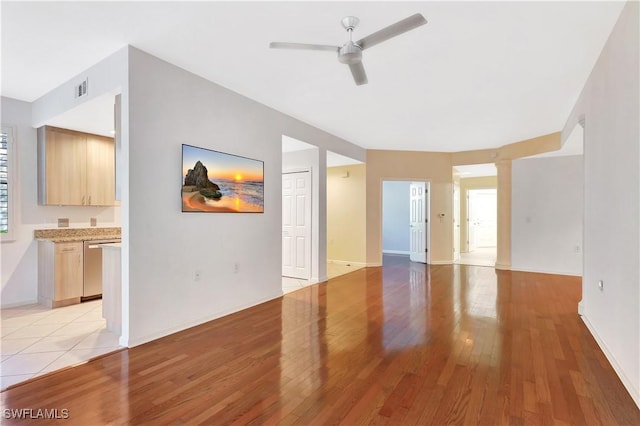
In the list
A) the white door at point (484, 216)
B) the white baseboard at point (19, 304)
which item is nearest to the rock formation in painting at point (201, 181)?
the white baseboard at point (19, 304)

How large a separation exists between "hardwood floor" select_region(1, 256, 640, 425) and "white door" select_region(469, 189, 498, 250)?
7.91 meters

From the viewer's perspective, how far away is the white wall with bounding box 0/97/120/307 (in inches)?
161

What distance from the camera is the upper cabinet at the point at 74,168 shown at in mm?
4234

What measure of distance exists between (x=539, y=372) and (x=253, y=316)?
2740 mm

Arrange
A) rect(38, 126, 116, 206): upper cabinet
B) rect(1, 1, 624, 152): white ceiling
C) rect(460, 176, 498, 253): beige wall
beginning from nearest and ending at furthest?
rect(1, 1, 624, 152): white ceiling → rect(38, 126, 116, 206): upper cabinet → rect(460, 176, 498, 253): beige wall

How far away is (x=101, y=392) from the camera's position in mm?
2148

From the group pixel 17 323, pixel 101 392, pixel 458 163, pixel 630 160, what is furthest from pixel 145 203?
pixel 458 163

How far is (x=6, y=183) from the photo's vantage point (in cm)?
407

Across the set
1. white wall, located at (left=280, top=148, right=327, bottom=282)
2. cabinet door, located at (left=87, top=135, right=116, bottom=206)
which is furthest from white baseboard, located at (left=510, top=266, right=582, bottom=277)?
cabinet door, located at (left=87, top=135, right=116, bottom=206)

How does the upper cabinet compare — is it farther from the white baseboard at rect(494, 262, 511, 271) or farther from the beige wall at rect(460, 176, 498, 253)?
the beige wall at rect(460, 176, 498, 253)

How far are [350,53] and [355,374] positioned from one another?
2.38 meters

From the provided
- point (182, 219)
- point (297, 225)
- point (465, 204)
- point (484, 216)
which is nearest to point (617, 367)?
point (182, 219)

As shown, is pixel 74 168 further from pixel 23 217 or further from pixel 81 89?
pixel 81 89

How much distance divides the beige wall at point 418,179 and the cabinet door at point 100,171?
489 cm
